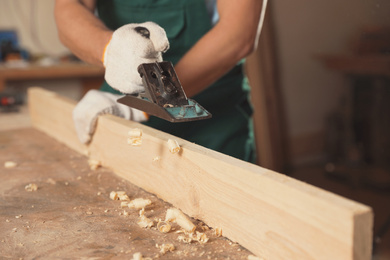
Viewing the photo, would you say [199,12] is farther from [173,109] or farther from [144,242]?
[144,242]

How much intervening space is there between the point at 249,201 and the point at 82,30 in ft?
2.89

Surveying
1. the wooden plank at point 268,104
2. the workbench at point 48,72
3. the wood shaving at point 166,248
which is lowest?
the wooden plank at point 268,104

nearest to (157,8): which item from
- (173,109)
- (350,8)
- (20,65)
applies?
(173,109)

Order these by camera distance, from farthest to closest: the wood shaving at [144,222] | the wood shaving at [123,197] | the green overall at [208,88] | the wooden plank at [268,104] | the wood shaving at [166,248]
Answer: the wooden plank at [268,104], the green overall at [208,88], the wood shaving at [123,197], the wood shaving at [144,222], the wood shaving at [166,248]

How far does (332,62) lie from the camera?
3508 millimetres

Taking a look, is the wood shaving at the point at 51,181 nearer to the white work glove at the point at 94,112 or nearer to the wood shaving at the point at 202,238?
the white work glove at the point at 94,112

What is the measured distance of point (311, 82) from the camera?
13.5 feet

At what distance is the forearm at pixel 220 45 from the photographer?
1324 mm

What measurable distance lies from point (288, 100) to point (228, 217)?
3.31 metres

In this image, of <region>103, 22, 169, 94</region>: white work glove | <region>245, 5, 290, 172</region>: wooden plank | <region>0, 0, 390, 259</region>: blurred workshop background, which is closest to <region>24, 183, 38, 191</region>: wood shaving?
<region>103, 22, 169, 94</region>: white work glove

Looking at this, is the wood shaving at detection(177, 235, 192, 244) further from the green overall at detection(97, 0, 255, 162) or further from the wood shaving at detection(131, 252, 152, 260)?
the green overall at detection(97, 0, 255, 162)

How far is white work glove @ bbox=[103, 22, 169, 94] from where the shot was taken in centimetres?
107

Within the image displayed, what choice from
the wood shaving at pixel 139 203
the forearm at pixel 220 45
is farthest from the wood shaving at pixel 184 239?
the forearm at pixel 220 45

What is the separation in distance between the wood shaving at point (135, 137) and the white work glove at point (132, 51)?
15 cm
